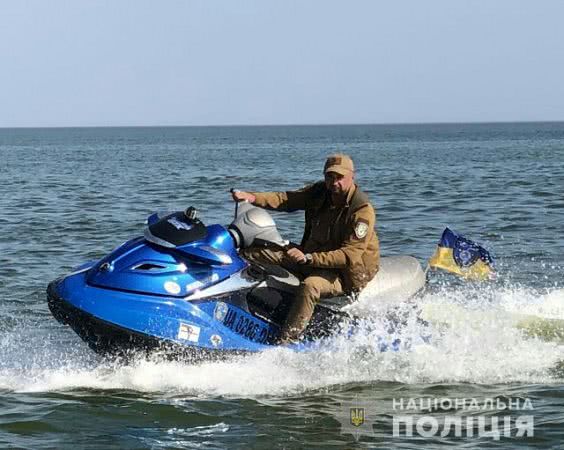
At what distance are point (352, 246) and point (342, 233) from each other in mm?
232

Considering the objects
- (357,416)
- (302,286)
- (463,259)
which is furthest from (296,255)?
(463,259)

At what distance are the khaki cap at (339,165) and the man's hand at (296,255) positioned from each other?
658mm

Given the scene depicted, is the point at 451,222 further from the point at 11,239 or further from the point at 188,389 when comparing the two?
the point at 188,389

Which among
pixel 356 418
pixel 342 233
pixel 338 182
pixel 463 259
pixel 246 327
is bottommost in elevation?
pixel 356 418

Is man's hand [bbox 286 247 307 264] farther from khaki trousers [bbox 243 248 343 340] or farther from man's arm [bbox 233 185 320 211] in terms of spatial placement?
man's arm [bbox 233 185 320 211]

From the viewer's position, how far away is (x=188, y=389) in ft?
23.5

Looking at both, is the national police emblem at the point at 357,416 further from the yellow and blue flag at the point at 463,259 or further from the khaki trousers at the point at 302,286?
the yellow and blue flag at the point at 463,259

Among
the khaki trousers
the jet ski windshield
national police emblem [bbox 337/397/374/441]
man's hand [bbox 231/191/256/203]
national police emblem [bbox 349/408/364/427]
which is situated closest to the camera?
national police emblem [bbox 337/397/374/441]

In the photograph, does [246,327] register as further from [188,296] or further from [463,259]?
[463,259]

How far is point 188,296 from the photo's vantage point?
691 centimetres

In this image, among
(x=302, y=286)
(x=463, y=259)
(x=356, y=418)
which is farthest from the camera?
(x=463, y=259)

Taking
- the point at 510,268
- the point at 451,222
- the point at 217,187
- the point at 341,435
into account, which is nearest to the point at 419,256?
the point at 510,268

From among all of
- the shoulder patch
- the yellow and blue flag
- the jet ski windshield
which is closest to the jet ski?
the jet ski windshield

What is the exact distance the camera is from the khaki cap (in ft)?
23.5
